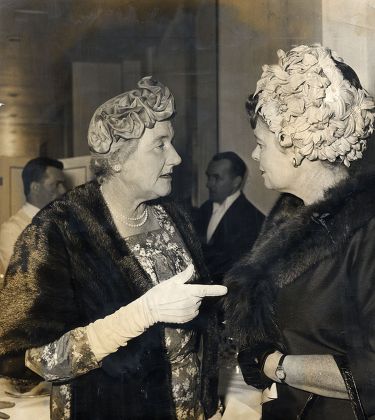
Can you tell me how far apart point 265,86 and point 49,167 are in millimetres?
744

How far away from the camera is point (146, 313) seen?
8.70ft

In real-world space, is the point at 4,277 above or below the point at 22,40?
below

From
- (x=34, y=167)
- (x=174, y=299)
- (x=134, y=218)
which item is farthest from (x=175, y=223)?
(x=34, y=167)

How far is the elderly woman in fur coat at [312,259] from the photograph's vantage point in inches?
104

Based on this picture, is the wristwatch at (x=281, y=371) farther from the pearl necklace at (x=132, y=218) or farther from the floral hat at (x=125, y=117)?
the floral hat at (x=125, y=117)

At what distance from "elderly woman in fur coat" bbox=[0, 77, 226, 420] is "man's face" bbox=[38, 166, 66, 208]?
0.11ft

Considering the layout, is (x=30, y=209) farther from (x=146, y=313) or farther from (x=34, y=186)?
(x=146, y=313)

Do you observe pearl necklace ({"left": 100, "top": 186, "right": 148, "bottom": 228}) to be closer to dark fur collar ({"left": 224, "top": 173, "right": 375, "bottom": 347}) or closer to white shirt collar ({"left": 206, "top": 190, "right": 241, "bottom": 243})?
white shirt collar ({"left": 206, "top": 190, "right": 241, "bottom": 243})

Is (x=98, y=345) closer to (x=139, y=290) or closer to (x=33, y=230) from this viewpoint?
(x=139, y=290)

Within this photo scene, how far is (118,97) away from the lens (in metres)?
2.69

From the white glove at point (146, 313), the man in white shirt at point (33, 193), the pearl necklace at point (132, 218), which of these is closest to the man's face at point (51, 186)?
the man in white shirt at point (33, 193)

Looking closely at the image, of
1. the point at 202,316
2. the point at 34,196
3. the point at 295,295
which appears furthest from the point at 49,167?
the point at 295,295

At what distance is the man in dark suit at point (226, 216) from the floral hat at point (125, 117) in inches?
10.7

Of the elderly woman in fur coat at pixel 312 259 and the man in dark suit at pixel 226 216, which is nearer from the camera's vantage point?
the elderly woman in fur coat at pixel 312 259
